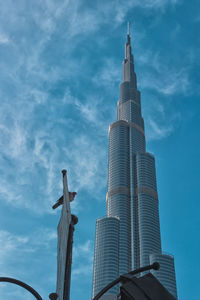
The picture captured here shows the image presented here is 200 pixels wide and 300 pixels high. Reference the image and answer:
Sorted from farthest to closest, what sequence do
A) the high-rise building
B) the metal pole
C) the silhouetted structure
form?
the high-rise building → the metal pole → the silhouetted structure

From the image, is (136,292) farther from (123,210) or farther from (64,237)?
(123,210)

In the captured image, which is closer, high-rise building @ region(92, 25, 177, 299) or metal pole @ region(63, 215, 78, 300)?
metal pole @ region(63, 215, 78, 300)

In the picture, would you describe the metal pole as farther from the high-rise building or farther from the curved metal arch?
the high-rise building

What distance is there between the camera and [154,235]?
166 m

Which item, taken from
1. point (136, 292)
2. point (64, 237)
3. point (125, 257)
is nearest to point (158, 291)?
A: point (136, 292)

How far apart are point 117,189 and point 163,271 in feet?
156

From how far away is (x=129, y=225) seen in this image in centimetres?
17188

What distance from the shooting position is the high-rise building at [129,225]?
15188cm

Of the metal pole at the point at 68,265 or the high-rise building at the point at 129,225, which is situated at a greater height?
the high-rise building at the point at 129,225

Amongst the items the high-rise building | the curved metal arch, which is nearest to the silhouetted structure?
the curved metal arch

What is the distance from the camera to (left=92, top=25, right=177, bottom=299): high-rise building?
5979 inches

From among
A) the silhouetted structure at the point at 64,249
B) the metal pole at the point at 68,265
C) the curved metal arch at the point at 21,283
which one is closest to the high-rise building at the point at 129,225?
the curved metal arch at the point at 21,283

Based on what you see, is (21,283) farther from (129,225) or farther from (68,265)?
(129,225)

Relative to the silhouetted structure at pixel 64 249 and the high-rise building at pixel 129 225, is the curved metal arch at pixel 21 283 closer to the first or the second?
the silhouetted structure at pixel 64 249
